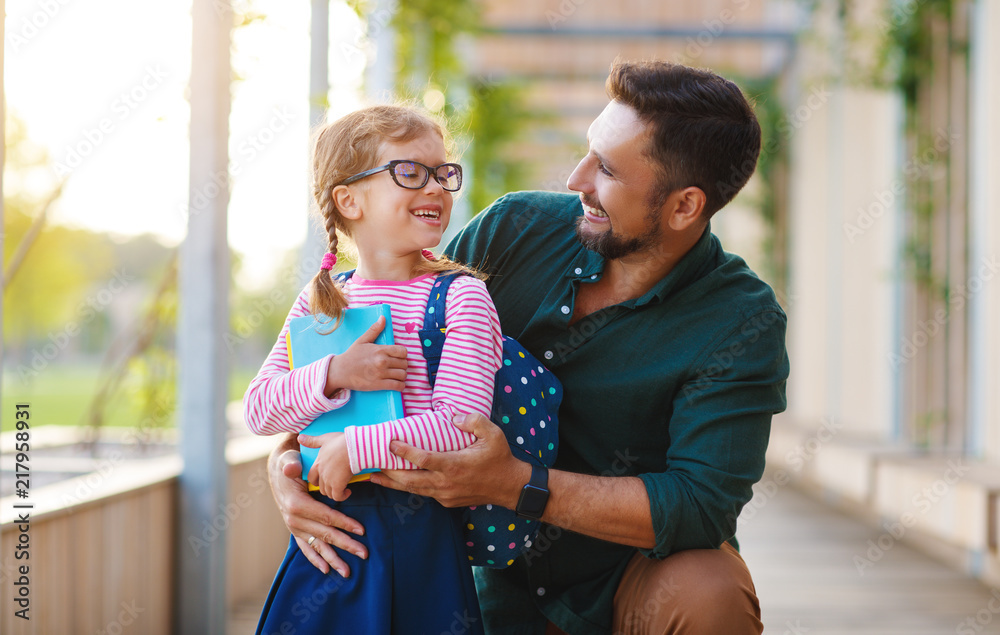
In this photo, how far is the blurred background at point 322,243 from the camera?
2.81 m

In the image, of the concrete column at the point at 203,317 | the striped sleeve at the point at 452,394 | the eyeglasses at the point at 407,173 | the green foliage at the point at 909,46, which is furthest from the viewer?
the green foliage at the point at 909,46

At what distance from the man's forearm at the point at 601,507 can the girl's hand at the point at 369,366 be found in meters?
0.38

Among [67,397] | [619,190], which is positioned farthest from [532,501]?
[67,397]

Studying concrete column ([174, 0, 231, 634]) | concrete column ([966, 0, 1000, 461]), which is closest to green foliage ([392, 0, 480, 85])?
concrete column ([174, 0, 231, 634])

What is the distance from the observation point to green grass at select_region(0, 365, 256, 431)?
3.90 metres

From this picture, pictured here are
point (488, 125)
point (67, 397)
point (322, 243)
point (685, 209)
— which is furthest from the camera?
point (67, 397)

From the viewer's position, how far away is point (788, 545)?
526 centimetres

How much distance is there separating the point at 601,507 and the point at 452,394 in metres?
0.41

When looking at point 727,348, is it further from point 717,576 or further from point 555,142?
point 555,142

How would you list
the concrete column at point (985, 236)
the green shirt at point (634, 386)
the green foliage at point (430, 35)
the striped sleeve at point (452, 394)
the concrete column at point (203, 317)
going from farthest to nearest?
1. the green foliage at point (430, 35)
2. the concrete column at point (985, 236)
3. the concrete column at point (203, 317)
4. the green shirt at point (634, 386)
5. the striped sleeve at point (452, 394)

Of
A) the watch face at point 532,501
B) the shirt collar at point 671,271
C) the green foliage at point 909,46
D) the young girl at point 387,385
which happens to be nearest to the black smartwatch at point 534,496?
the watch face at point 532,501

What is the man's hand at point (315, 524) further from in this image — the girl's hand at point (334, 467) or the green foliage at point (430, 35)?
the green foliage at point (430, 35)

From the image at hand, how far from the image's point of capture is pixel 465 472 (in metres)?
1.60

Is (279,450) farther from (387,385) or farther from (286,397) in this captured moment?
(387,385)
